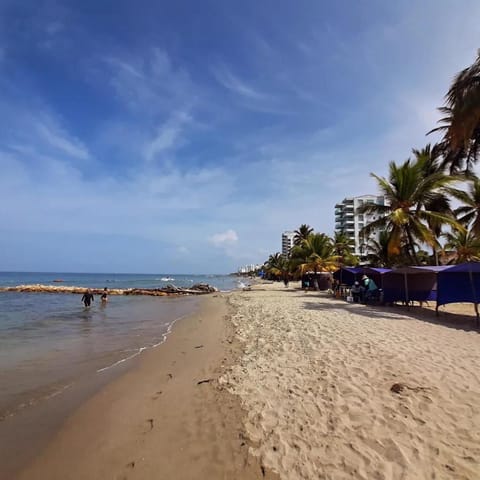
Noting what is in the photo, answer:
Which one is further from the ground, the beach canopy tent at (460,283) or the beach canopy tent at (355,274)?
the beach canopy tent at (355,274)

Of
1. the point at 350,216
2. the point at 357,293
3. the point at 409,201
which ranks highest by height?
the point at 350,216

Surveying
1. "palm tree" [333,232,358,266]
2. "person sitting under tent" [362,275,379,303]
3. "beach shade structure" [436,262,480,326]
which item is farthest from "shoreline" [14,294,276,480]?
"palm tree" [333,232,358,266]

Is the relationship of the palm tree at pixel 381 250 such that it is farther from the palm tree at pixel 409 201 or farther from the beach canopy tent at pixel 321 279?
the palm tree at pixel 409 201

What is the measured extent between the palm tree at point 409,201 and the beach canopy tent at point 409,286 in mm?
2060

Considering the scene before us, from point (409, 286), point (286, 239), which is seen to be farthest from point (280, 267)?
point (286, 239)

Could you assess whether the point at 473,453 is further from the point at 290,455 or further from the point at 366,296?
the point at 366,296

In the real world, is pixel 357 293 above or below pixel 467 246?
below

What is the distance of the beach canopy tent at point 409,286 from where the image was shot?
16297 mm

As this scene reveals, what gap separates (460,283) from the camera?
40.4 ft

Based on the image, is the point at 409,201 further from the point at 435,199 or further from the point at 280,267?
the point at 280,267

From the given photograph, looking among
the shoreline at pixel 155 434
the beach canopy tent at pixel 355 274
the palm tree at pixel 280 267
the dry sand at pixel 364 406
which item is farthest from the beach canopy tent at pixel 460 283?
the palm tree at pixel 280 267

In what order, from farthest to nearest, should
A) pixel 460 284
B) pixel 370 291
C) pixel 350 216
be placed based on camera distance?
pixel 350 216 < pixel 370 291 < pixel 460 284

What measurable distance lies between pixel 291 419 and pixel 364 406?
0.95 metres

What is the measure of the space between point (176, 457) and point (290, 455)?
124 centimetres
